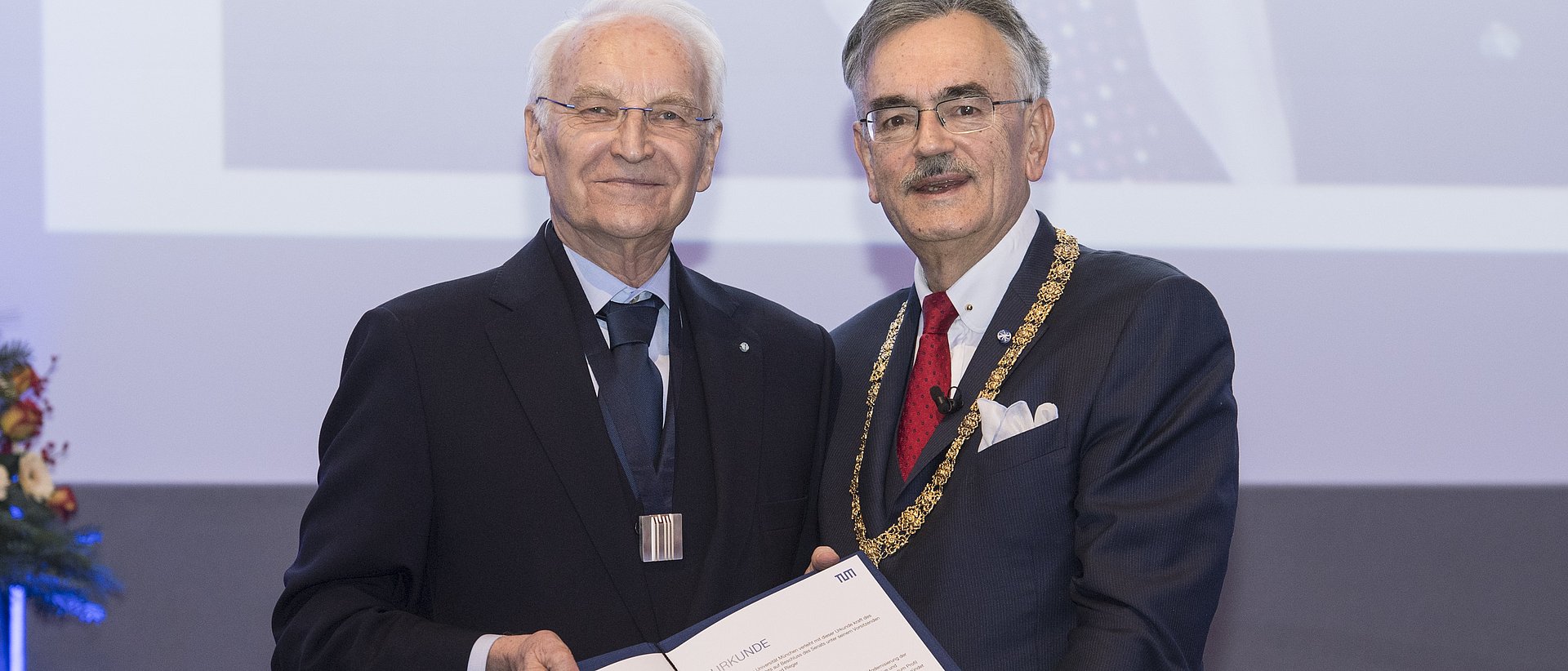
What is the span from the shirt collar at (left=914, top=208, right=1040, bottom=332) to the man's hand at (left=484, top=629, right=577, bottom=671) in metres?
1.06

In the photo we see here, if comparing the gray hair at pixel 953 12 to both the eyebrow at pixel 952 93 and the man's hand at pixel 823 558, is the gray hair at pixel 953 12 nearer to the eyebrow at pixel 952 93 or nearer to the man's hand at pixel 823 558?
the eyebrow at pixel 952 93

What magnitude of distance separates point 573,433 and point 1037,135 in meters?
1.19

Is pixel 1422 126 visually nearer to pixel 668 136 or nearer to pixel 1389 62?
pixel 1389 62

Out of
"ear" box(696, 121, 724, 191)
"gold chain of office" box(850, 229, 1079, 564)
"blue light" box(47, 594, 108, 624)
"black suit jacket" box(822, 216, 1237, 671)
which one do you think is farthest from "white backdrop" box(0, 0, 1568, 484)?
"black suit jacket" box(822, 216, 1237, 671)

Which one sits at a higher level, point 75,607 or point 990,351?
point 990,351

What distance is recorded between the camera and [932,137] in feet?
8.27

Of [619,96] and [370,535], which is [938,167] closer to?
[619,96]

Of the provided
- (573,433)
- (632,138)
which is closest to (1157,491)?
(573,433)

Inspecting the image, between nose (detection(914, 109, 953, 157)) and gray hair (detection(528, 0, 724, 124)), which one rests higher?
gray hair (detection(528, 0, 724, 124))

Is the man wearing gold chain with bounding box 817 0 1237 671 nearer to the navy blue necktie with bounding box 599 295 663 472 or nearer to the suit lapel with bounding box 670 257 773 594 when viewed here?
the suit lapel with bounding box 670 257 773 594

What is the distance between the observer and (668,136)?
2.45 m

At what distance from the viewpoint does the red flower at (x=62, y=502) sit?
3.58 metres

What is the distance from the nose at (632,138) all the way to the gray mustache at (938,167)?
1.78 ft

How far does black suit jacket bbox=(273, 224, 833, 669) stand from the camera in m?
2.12
